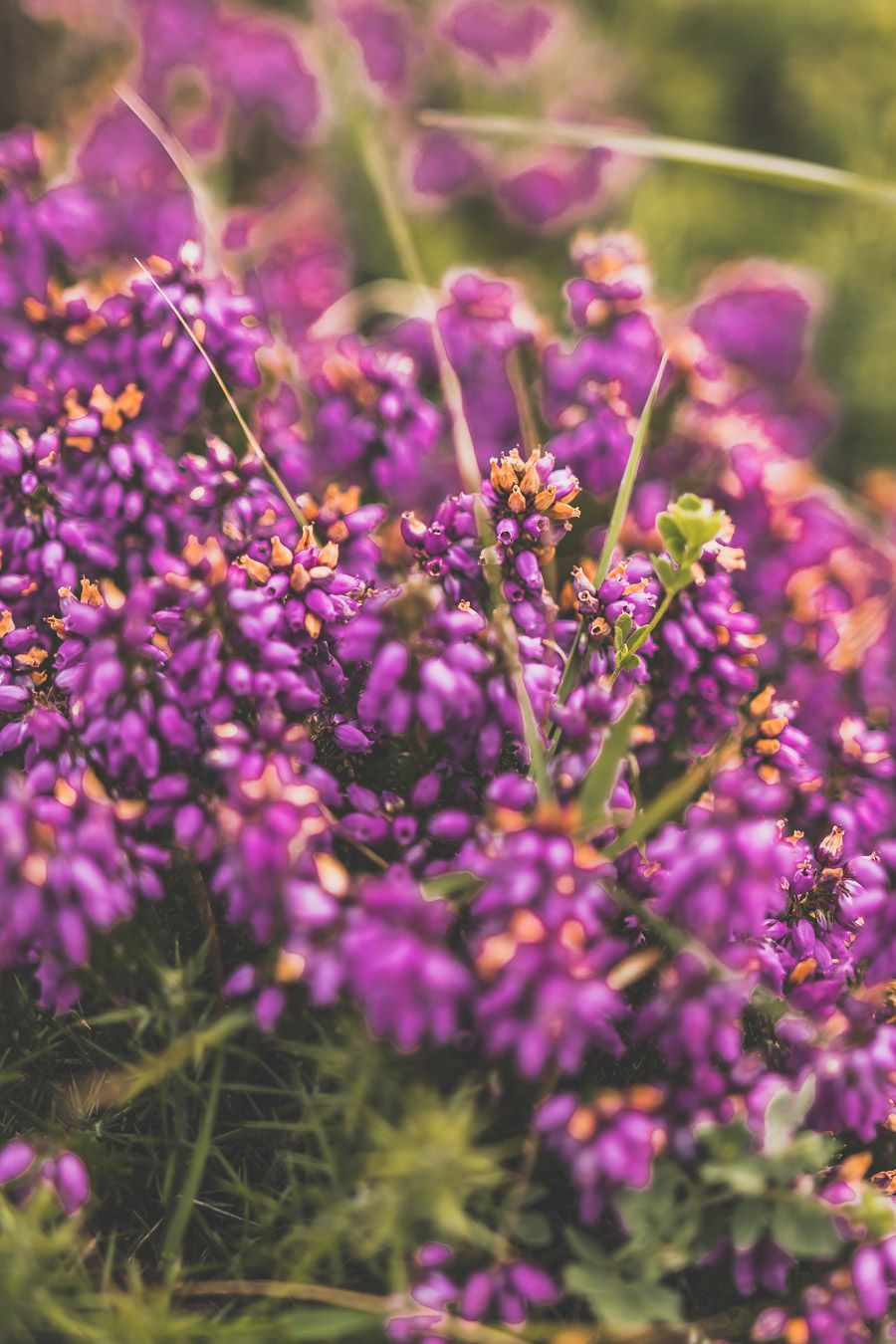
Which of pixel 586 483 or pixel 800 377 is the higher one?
pixel 586 483

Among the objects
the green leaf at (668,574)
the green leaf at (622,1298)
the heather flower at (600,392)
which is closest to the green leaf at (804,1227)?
the green leaf at (622,1298)

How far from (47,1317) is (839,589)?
5.85 ft

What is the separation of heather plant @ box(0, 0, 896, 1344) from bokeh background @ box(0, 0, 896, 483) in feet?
4.64

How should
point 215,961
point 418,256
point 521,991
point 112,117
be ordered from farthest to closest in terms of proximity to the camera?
point 418,256 → point 112,117 → point 215,961 → point 521,991

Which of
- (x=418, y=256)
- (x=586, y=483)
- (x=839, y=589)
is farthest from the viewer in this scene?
(x=418, y=256)

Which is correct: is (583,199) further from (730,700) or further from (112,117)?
(730,700)

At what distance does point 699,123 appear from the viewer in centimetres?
369

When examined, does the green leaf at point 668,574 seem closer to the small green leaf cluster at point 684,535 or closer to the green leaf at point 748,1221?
the small green leaf cluster at point 684,535

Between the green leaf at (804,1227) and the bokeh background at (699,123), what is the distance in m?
2.31

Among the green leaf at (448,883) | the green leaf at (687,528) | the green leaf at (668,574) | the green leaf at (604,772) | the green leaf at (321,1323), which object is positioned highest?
the green leaf at (687,528)

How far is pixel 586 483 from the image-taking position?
5.90 ft

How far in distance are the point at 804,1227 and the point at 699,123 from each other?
3669 mm

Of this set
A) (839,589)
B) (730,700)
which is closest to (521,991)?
(730,700)

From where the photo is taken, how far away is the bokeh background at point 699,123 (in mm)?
3207
